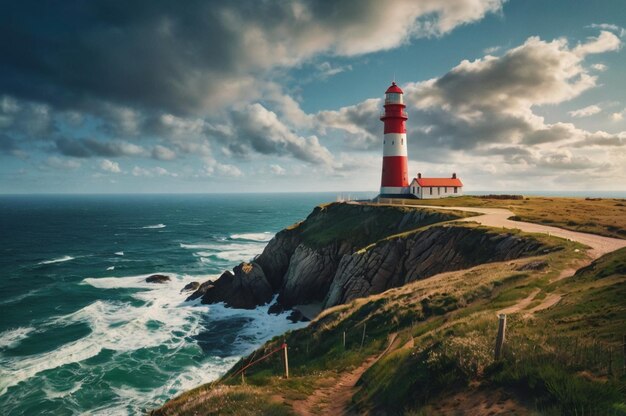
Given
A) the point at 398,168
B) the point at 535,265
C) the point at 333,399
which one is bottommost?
the point at 333,399

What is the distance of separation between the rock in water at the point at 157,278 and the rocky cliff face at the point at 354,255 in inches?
443

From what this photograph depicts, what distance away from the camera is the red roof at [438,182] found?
64000mm

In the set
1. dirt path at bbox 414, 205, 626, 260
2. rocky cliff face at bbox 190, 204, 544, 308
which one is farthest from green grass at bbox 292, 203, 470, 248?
dirt path at bbox 414, 205, 626, 260

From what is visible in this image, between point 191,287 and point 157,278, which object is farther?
point 157,278

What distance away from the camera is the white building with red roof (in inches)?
2499

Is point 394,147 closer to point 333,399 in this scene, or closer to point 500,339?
point 333,399

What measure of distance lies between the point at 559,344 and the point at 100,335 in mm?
41388

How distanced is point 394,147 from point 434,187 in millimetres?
11318

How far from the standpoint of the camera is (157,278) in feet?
191

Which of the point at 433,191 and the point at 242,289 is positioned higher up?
the point at 433,191

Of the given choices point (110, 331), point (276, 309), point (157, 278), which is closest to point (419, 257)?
point (276, 309)

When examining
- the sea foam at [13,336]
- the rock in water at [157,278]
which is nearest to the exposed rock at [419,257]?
the sea foam at [13,336]

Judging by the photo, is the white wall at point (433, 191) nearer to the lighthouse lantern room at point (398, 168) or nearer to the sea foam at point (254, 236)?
the lighthouse lantern room at point (398, 168)

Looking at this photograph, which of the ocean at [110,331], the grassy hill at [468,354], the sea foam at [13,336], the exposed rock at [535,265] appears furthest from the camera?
the sea foam at [13,336]
